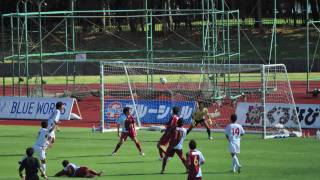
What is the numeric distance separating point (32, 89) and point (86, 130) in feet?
45.5

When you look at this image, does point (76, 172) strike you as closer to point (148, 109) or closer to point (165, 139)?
point (165, 139)

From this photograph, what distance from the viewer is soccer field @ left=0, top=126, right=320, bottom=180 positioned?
23.2 meters

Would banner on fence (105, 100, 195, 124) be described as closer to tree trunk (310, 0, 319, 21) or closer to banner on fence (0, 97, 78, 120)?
banner on fence (0, 97, 78, 120)

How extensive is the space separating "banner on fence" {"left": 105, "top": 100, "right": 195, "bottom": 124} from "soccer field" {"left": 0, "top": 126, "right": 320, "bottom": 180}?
10.9 feet

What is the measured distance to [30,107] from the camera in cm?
4312

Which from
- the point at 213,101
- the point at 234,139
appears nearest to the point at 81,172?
the point at 234,139

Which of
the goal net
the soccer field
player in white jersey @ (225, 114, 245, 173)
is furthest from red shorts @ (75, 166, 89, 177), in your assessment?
the goal net

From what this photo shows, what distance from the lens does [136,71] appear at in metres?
52.2

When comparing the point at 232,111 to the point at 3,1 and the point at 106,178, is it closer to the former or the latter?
the point at 106,178

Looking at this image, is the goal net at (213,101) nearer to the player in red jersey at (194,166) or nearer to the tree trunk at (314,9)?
the player in red jersey at (194,166)

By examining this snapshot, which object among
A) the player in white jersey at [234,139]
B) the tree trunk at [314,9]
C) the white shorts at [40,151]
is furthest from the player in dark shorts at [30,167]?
the tree trunk at [314,9]

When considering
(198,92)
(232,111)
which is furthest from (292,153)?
(198,92)

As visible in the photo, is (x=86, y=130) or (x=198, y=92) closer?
(x=86, y=130)

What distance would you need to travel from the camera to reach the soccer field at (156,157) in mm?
23203
